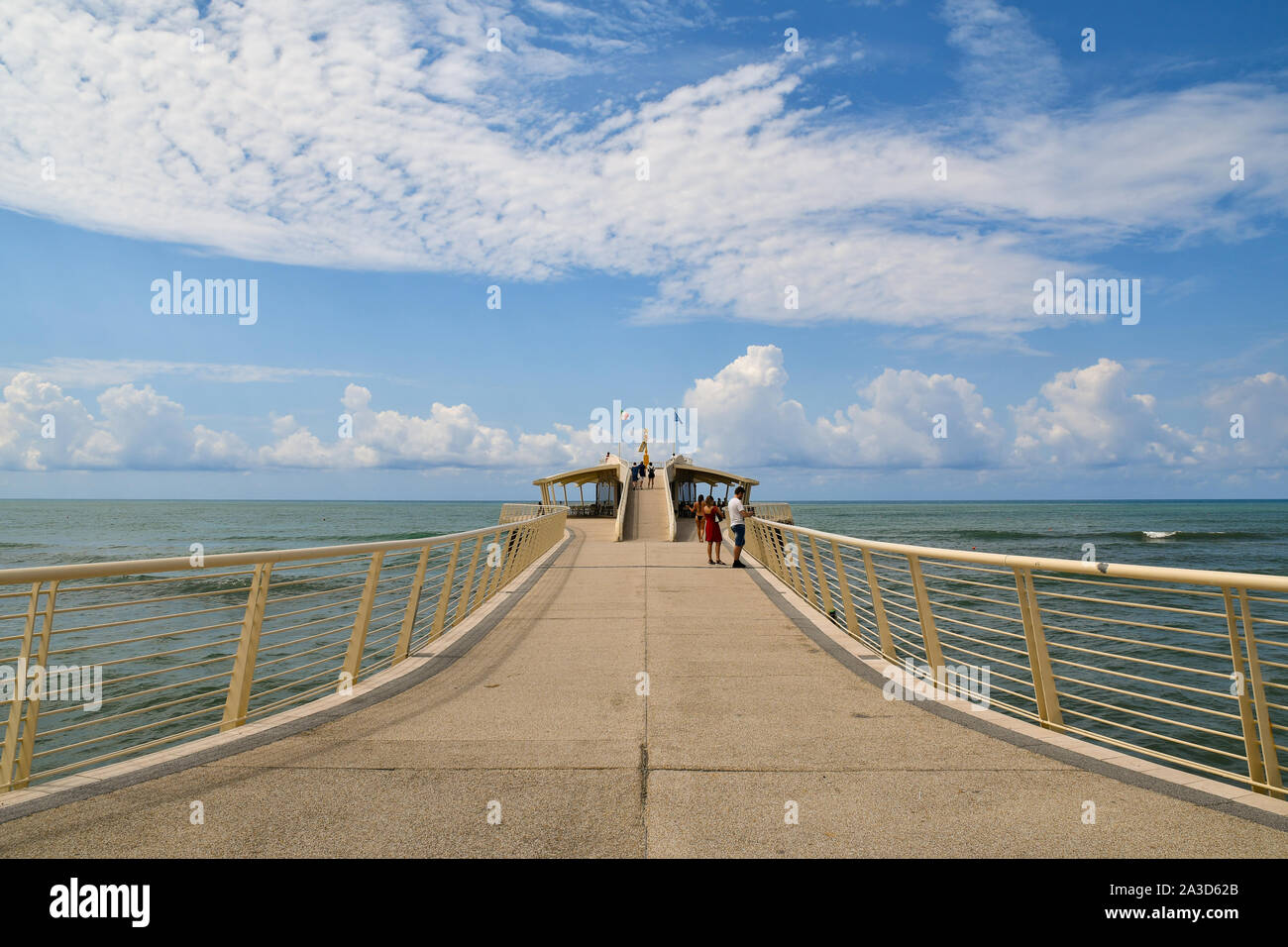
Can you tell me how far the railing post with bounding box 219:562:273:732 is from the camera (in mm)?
4930

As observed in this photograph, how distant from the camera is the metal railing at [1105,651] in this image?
3.75 meters

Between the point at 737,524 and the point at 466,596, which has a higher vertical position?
the point at 737,524

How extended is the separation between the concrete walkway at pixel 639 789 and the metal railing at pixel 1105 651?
49cm

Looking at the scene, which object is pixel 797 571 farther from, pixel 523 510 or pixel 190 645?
pixel 523 510

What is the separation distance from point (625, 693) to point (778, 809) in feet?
8.29

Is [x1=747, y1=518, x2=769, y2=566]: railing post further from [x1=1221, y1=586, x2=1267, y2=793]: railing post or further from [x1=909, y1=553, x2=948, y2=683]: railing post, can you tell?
[x1=1221, y1=586, x2=1267, y2=793]: railing post

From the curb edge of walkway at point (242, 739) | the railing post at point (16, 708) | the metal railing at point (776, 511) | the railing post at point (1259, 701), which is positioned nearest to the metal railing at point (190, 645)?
the railing post at point (16, 708)

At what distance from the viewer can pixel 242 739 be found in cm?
461

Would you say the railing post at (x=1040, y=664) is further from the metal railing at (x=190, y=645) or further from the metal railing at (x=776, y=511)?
the metal railing at (x=776, y=511)

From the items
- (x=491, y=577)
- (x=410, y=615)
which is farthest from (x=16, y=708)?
(x=491, y=577)

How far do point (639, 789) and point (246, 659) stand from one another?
105 inches
